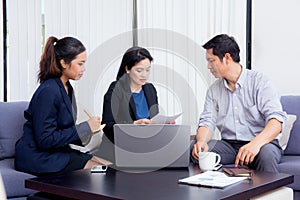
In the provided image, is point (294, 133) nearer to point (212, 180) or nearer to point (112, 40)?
point (212, 180)

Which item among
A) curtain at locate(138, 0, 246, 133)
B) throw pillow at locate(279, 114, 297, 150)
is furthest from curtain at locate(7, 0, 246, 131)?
throw pillow at locate(279, 114, 297, 150)

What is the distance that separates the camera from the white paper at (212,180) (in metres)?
1.89

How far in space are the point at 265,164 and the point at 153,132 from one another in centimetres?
84

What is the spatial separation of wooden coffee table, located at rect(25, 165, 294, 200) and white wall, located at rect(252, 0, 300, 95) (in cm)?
179

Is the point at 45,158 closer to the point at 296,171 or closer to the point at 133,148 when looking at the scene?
the point at 133,148

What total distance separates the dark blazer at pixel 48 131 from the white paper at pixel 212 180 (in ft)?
2.67

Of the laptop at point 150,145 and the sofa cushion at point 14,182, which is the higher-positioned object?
the laptop at point 150,145

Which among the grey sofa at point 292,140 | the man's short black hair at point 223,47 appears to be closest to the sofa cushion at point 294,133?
the grey sofa at point 292,140

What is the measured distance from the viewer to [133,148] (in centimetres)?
222

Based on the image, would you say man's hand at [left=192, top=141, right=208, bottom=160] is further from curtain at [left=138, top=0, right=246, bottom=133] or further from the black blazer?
curtain at [left=138, top=0, right=246, bottom=133]

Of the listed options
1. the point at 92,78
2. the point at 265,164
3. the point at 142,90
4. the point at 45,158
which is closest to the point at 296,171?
the point at 265,164

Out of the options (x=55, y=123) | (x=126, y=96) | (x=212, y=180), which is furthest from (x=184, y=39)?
(x=212, y=180)

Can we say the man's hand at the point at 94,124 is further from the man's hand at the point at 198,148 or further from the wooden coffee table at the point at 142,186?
the man's hand at the point at 198,148

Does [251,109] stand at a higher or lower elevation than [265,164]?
higher
